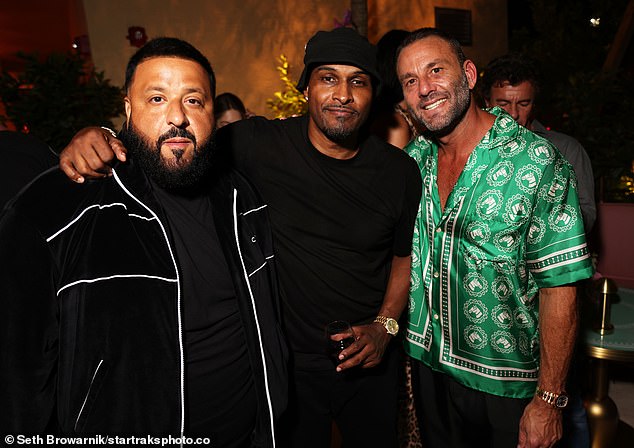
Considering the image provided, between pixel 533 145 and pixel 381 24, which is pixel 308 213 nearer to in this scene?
pixel 533 145

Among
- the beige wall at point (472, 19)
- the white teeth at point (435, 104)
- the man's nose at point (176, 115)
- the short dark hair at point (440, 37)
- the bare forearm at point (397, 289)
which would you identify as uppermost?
the beige wall at point (472, 19)

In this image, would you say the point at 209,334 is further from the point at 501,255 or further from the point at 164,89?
the point at 501,255

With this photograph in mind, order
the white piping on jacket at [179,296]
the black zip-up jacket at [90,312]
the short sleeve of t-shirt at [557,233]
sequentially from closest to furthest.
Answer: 1. the black zip-up jacket at [90,312]
2. the white piping on jacket at [179,296]
3. the short sleeve of t-shirt at [557,233]

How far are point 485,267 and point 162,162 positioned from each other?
4.14ft

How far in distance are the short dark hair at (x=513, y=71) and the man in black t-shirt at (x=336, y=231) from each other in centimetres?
141

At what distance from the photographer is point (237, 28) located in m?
7.90

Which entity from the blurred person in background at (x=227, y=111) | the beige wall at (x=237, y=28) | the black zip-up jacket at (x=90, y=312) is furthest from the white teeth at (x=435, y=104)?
the beige wall at (x=237, y=28)

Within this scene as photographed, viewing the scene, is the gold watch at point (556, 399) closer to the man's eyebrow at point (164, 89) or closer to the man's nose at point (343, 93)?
the man's nose at point (343, 93)

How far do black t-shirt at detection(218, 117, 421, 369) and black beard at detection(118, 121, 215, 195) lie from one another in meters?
0.51

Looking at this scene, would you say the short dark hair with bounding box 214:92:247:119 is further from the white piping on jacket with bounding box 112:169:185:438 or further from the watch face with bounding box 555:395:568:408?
the watch face with bounding box 555:395:568:408

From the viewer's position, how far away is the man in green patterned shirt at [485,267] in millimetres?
1997

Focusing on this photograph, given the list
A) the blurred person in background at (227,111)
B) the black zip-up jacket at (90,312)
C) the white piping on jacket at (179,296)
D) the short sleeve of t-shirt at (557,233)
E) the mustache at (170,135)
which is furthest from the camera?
the blurred person in background at (227,111)

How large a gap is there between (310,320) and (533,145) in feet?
3.81

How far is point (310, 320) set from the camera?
7.74 ft
